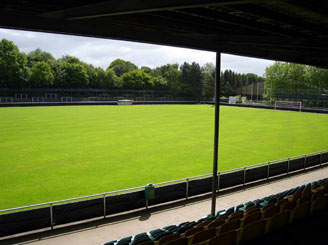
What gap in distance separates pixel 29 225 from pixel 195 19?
793 centimetres

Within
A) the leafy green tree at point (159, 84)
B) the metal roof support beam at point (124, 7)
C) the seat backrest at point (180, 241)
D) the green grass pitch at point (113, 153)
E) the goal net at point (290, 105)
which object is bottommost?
the green grass pitch at point (113, 153)

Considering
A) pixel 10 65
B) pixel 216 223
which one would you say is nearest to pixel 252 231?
pixel 216 223

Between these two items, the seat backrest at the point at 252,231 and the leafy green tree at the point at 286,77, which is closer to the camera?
the seat backrest at the point at 252,231

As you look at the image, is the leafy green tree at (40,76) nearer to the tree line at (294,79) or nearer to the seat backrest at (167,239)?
the tree line at (294,79)

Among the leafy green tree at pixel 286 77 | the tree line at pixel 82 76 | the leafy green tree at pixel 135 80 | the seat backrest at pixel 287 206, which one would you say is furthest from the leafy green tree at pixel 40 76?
the seat backrest at pixel 287 206

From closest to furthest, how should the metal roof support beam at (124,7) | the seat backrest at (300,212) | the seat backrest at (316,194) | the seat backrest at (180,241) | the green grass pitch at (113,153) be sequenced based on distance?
the metal roof support beam at (124,7) → the seat backrest at (180,241) → the seat backrest at (300,212) → the seat backrest at (316,194) → the green grass pitch at (113,153)

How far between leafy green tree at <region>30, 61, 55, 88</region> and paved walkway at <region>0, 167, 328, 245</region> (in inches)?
3171

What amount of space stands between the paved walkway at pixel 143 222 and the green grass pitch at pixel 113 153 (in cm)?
358

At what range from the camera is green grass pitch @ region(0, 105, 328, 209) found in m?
14.6

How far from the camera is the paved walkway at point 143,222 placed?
356 inches

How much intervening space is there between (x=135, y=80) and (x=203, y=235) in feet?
321

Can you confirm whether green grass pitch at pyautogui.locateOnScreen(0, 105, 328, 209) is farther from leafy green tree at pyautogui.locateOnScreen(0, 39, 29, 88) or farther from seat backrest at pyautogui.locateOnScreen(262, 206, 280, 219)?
leafy green tree at pyautogui.locateOnScreen(0, 39, 29, 88)

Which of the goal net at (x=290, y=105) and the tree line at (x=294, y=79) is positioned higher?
the tree line at (x=294, y=79)

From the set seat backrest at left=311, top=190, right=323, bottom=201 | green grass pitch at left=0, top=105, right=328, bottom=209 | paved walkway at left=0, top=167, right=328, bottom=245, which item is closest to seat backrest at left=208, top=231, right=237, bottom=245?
seat backrest at left=311, top=190, right=323, bottom=201
